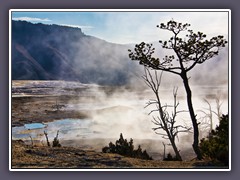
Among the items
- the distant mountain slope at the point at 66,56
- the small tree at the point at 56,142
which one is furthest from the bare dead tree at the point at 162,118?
the small tree at the point at 56,142

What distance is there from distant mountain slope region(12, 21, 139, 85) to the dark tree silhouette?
137mm

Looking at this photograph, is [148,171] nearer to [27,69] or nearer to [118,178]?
[118,178]

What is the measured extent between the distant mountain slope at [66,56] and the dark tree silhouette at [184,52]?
0.45 ft

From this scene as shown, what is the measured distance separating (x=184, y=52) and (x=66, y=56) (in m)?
0.95

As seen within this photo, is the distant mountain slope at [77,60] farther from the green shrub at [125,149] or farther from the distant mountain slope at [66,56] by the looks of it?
the green shrub at [125,149]

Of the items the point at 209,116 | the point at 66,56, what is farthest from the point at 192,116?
the point at 66,56

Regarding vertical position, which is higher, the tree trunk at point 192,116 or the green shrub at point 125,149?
the tree trunk at point 192,116

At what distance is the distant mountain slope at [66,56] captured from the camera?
10.1ft

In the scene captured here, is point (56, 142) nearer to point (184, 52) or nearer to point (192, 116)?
point (192, 116)

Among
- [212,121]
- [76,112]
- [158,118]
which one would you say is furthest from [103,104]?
[212,121]

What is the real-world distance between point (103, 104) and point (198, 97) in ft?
2.51

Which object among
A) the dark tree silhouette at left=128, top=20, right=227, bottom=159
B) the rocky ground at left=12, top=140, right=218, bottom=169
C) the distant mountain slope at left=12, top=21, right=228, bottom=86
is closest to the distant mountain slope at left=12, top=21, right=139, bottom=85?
the distant mountain slope at left=12, top=21, right=228, bottom=86

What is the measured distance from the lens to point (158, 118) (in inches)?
123

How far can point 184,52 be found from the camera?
3.10 metres
